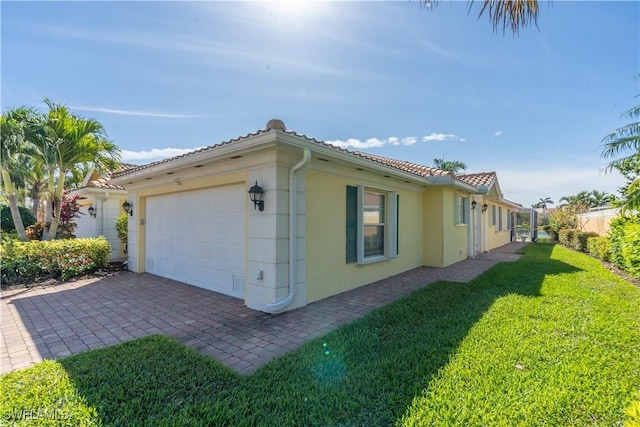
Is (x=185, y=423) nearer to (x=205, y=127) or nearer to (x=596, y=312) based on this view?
(x=596, y=312)

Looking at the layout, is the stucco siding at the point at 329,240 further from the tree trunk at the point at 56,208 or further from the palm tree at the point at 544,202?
the palm tree at the point at 544,202

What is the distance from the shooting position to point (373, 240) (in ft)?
28.2

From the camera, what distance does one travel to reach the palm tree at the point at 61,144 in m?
9.59

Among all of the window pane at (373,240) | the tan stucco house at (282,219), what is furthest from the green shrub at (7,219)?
the window pane at (373,240)

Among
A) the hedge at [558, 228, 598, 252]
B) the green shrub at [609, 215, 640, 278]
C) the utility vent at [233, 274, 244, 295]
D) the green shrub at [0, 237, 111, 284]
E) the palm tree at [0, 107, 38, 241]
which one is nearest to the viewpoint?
the utility vent at [233, 274, 244, 295]

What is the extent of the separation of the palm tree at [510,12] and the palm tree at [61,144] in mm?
11738

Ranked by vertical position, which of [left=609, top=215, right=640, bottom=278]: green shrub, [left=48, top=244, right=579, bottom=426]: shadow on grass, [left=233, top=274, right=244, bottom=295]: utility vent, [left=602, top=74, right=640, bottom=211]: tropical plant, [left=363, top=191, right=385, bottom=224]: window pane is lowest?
[left=48, top=244, right=579, bottom=426]: shadow on grass

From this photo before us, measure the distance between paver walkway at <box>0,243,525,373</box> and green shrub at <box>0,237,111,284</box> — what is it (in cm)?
107

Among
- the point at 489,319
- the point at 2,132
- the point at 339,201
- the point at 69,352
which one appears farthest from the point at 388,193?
the point at 2,132

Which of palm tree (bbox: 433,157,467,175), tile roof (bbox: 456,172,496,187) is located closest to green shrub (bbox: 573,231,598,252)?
tile roof (bbox: 456,172,496,187)

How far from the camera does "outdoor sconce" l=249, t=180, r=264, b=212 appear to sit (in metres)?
5.71

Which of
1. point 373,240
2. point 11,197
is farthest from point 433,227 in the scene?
point 11,197

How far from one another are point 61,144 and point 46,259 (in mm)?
3959

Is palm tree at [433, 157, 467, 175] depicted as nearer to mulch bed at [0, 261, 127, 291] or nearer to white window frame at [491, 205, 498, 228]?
white window frame at [491, 205, 498, 228]
